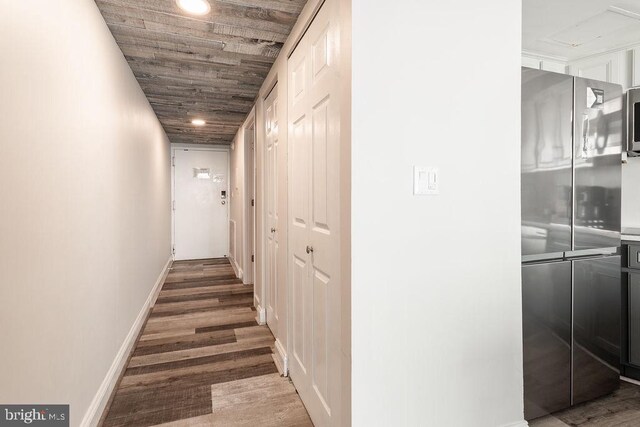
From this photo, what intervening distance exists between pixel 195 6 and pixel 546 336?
2538mm

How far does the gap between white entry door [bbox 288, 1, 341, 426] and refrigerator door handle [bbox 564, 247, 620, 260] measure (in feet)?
4.38

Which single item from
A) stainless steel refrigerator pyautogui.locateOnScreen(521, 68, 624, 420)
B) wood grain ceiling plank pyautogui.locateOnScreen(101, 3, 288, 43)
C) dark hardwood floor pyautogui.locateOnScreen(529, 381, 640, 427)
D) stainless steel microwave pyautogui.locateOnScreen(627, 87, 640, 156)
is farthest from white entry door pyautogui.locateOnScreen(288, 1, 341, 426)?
stainless steel microwave pyautogui.locateOnScreen(627, 87, 640, 156)

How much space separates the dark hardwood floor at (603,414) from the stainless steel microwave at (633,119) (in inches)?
66.6

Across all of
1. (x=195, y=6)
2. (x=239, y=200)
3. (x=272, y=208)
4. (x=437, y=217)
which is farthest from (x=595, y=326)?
(x=239, y=200)

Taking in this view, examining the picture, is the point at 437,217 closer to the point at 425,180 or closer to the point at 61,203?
the point at 425,180

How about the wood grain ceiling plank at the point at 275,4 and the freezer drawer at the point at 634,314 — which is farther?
the freezer drawer at the point at 634,314

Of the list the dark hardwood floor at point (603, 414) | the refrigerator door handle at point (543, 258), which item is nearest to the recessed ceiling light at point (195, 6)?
the refrigerator door handle at point (543, 258)

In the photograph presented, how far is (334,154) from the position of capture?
4.64 ft

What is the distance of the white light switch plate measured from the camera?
135 cm

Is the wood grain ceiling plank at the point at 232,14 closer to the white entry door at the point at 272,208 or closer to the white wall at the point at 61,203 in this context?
the white wall at the point at 61,203

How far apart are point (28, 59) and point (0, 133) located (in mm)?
337

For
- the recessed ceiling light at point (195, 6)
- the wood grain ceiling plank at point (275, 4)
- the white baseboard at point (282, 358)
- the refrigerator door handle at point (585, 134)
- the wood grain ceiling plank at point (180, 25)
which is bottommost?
the white baseboard at point (282, 358)

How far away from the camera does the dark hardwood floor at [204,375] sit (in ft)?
6.04

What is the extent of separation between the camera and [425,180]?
1.36 meters
